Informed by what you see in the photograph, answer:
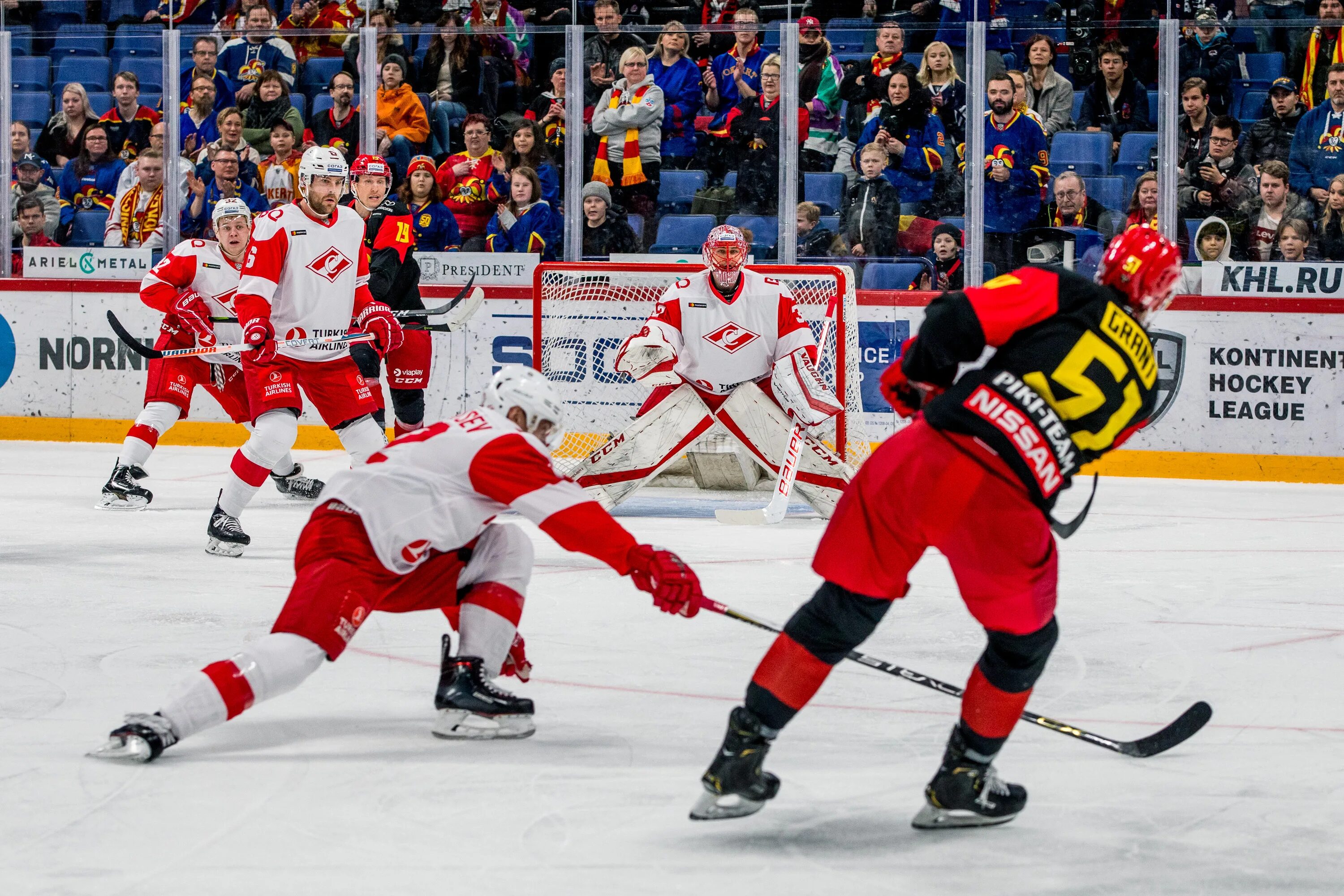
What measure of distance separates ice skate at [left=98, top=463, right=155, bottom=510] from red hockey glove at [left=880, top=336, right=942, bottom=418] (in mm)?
4277

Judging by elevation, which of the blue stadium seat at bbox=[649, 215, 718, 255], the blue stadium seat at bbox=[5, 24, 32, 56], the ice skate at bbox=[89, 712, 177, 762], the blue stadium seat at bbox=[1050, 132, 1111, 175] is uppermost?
the blue stadium seat at bbox=[5, 24, 32, 56]

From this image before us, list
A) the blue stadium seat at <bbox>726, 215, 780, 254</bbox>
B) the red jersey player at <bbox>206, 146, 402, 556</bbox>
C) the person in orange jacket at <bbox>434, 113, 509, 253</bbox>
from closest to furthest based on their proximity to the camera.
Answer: the red jersey player at <bbox>206, 146, 402, 556</bbox>, the blue stadium seat at <bbox>726, 215, 780, 254</bbox>, the person in orange jacket at <bbox>434, 113, 509, 253</bbox>

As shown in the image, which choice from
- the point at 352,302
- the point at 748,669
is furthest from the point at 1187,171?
the point at 748,669

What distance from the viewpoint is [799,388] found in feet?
20.2

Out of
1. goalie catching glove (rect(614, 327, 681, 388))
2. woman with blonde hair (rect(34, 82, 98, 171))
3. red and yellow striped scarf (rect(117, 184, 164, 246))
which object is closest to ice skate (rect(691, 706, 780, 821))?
goalie catching glove (rect(614, 327, 681, 388))

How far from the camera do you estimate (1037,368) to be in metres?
2.57

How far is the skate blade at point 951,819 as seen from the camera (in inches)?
103

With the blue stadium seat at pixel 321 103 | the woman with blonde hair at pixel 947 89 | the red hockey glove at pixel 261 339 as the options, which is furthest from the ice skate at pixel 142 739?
the blue stadium seat at pixel 321 103

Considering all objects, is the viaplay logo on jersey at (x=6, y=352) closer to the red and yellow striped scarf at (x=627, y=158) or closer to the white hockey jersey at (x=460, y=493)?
the red and yellow striped scarf at (x=627, y=158)

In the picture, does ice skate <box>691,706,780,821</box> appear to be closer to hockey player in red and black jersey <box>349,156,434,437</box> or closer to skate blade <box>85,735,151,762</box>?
skate blade <box>85,735,151,762</box>

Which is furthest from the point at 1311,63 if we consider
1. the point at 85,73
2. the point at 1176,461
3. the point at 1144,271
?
the point at 85,73

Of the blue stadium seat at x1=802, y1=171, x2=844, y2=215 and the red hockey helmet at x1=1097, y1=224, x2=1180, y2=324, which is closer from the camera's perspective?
the red hockey helmet at x1=1097, y1=224, x2=1180, y2=324

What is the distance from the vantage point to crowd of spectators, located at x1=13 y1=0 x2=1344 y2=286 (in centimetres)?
743

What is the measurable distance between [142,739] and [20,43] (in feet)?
22.4
